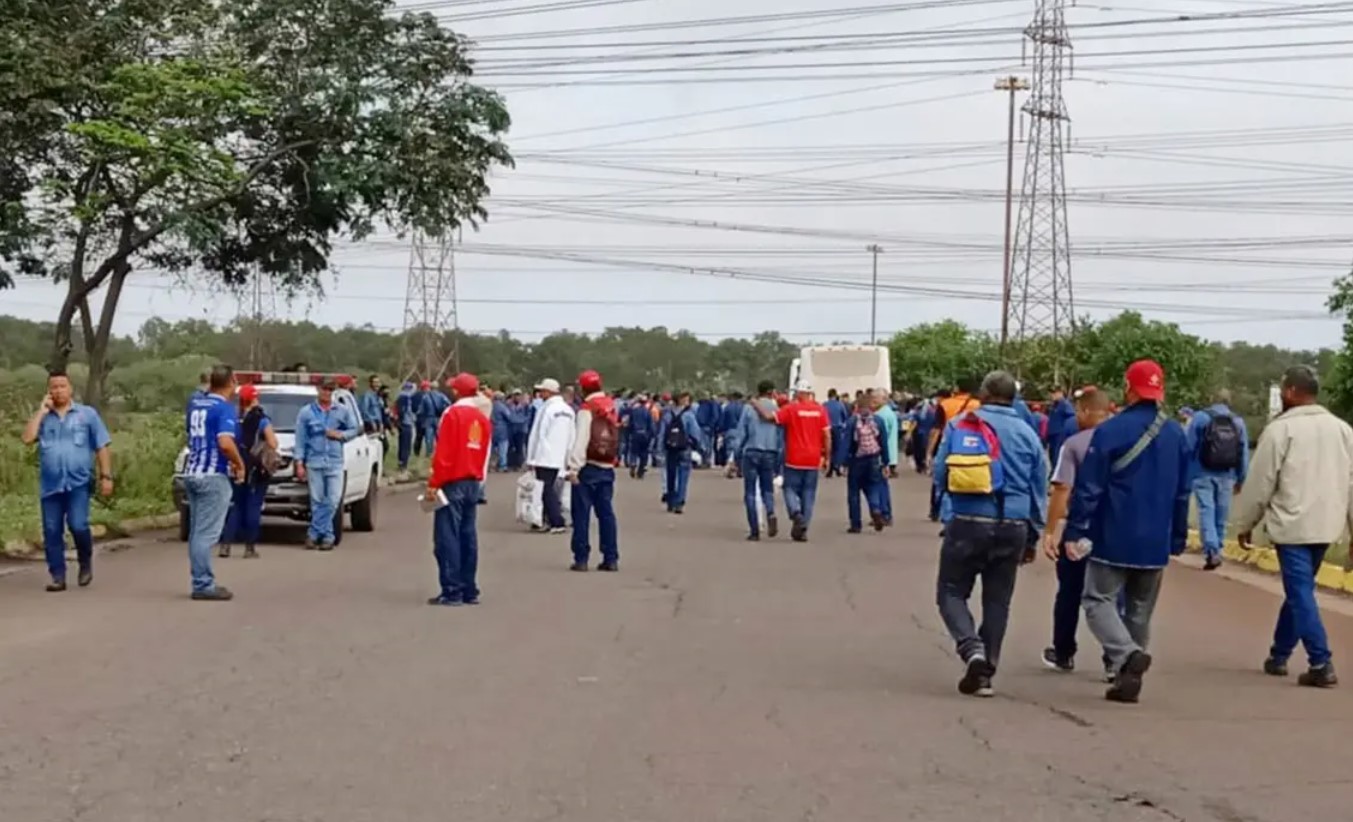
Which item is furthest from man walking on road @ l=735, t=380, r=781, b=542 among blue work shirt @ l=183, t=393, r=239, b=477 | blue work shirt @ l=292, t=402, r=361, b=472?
blue work shirt @ l=183, t=393, r=239, b=477

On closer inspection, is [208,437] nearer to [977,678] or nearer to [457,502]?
[457,502]

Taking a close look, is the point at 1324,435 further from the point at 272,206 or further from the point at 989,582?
the point at 272,206

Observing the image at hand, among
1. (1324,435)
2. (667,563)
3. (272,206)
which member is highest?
(272,206)

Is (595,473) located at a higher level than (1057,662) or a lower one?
higher

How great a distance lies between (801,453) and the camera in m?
21.2

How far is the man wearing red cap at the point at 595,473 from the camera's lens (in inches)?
660

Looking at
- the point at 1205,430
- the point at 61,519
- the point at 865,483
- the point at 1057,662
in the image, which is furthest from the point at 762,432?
the point at 1057,662

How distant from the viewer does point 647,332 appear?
11625cm

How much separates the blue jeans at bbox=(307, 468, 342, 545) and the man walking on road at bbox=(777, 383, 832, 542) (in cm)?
544

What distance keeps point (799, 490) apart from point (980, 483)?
11.3 m

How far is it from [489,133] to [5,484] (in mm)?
11505

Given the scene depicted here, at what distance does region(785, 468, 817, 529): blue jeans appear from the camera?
2144 cm

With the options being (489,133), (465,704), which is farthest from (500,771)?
(489,133)

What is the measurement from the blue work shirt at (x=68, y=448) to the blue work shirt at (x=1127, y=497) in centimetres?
854
